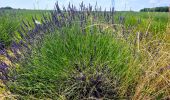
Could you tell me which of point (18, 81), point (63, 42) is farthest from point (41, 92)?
point (63, 42)

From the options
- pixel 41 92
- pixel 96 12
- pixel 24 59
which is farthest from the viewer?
pixel 96 12

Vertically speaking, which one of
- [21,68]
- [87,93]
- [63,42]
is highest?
[63,42]

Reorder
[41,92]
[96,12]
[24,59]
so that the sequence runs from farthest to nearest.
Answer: [96,12] → [24,59] → [41,92]

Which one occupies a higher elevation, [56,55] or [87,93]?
[56,55]

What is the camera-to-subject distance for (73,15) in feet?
11.0

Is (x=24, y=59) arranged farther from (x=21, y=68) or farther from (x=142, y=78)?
(x=142, y=78)

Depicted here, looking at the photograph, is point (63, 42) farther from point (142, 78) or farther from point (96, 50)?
point (142, 78)

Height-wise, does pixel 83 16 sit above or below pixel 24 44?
above

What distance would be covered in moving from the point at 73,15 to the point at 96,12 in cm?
28

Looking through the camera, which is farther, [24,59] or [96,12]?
[96,12]

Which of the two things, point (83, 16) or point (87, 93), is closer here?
point (87, 93)

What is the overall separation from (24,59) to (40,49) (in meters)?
0.19

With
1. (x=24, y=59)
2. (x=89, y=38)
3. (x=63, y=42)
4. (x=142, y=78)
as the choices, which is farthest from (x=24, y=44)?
(x=142, y=78)

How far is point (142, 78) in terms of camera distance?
3.00 m
